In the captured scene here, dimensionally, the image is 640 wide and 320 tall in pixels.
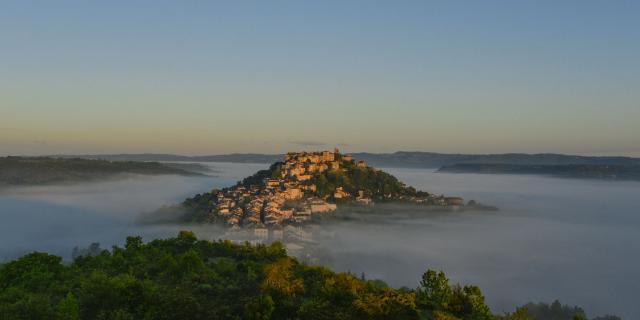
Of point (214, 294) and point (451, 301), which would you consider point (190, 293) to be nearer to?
point (214, 294)

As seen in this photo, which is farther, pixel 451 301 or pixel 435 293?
pixel 435 293

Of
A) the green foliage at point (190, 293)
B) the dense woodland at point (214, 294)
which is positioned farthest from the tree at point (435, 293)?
the green foliage at point (190, 293)

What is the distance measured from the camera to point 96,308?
941 inches

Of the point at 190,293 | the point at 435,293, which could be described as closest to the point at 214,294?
the point at 190,293

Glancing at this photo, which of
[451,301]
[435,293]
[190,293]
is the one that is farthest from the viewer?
[435,293]

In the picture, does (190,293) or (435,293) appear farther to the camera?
(435,293)

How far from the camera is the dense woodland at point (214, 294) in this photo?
22547 millimetres

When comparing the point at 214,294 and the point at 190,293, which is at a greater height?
the point at 190,293

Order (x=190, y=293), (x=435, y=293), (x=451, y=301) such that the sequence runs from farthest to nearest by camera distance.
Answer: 1. (x=435, y=293)
2. (x=451, y=301)
3. (x=190, y=293)

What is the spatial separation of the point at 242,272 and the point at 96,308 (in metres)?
11.4

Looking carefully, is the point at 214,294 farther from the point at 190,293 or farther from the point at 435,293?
the point at 435,293

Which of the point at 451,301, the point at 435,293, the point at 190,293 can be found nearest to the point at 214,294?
the point at 190,293

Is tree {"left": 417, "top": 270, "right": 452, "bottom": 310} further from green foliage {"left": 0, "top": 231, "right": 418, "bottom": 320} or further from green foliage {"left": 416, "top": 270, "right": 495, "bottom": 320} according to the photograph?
green foliage {"left": 0, "top": 231, "right": 418, "bottom": 320}

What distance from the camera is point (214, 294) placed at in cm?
2703
